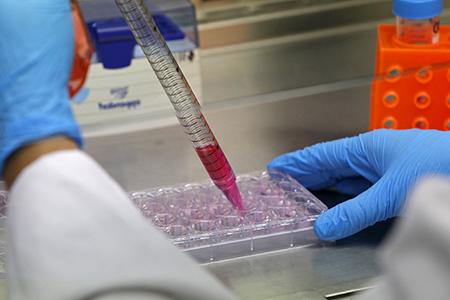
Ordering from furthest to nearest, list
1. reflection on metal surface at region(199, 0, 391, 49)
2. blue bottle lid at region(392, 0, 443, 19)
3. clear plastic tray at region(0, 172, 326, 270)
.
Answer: reflection on metal surface at region(199, 0, 391, 49)
blue bottle lid at region(392, 0, 443, 19)
clear plastic tray at region(0, 172, 326, 270)

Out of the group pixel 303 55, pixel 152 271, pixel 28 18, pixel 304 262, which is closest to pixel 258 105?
pixel 303 55

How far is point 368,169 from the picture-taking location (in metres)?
1.32

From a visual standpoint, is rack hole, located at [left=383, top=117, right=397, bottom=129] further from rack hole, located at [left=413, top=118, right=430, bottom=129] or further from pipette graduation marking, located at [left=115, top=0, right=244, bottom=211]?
pipette graduation marking, located at [left=115, top=0, right=244, bottom=211]

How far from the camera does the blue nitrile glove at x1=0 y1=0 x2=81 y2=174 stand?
0.77 m

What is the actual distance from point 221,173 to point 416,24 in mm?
512

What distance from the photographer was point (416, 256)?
0.57m

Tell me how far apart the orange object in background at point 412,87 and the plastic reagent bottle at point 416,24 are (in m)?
0.02

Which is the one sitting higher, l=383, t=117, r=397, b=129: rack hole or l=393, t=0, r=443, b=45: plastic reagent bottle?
l=393, t=0, r=443, b=45: plastic reagent bottle

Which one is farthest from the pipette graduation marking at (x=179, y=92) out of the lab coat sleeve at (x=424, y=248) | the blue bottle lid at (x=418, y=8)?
the lab coat sleeve at (x=424, y=248)

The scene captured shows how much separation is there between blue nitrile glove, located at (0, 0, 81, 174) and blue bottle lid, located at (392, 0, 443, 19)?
788 mm

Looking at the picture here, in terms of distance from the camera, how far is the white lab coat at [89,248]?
0.63 metres

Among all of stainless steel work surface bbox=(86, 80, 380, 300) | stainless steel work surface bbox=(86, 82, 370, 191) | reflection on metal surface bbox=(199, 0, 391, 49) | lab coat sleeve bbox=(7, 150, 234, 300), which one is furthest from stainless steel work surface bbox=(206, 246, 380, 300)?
reflection on metal surface bbox=(199, 0, 391, 49)

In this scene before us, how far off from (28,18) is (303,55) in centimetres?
121

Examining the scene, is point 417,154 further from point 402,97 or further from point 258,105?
point 258,105
